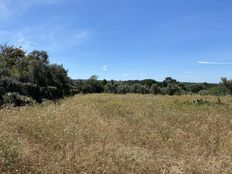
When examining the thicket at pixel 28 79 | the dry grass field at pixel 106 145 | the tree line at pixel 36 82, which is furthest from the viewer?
the tree line at pixel 36 82

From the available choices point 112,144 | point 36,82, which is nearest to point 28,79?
point 36,82

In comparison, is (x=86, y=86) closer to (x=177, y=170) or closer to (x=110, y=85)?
(x=110, y=85)

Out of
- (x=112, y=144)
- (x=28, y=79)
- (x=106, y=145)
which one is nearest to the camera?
(x=106, y=145)

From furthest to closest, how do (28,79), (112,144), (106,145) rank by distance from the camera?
(28,79) → (112,144) → (106,145)

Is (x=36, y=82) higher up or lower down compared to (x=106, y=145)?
higher up

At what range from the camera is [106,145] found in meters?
6.64

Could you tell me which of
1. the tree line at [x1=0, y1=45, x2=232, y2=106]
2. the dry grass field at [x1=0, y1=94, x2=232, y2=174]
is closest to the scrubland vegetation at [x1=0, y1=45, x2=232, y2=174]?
the dry grass field at [x1=0, y1=94, x2=232, y2=174]

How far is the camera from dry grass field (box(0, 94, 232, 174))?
5.36m

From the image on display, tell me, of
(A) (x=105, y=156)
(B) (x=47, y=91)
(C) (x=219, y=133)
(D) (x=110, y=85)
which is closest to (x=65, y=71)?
(B) (x=47, y=91)

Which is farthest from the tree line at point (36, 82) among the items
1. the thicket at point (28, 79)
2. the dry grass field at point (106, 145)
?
the dry grass field at point (106, 145)

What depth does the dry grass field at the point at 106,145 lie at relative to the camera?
5.36 meters

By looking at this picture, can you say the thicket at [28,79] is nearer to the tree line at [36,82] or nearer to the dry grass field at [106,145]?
the tree line at [36,82]

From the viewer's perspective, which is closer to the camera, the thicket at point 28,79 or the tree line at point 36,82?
the thicket at point 28,79

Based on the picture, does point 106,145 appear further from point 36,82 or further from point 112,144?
point 36,82
